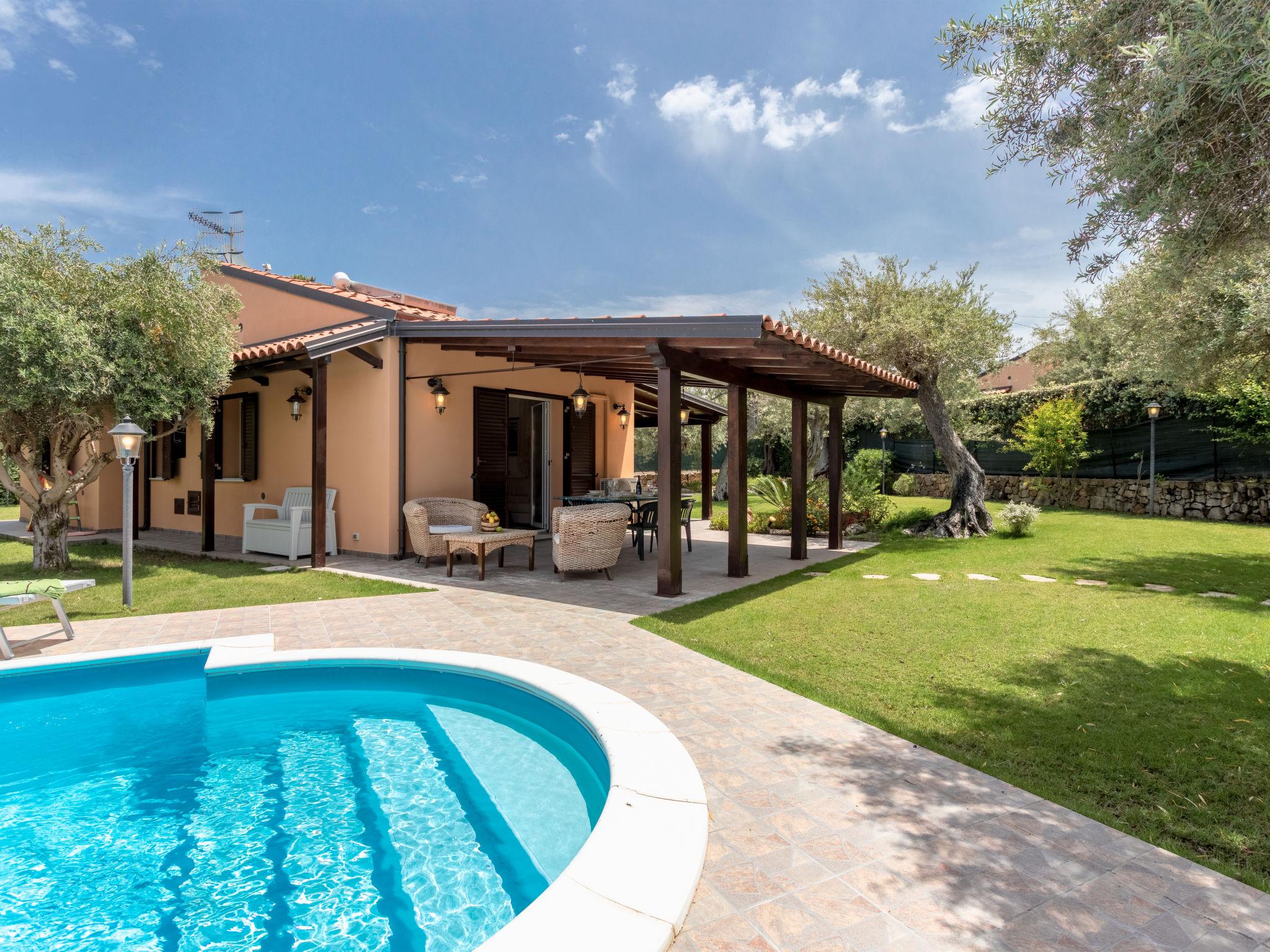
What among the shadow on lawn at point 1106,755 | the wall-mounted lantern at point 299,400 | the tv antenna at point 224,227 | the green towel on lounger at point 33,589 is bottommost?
the shadow on lawn at point 1106,755

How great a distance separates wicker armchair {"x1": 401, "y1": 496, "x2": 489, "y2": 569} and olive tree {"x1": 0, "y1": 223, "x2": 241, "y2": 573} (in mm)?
3112

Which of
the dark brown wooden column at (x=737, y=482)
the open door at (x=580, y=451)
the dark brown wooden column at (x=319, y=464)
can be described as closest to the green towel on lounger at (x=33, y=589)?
the dark brown wooden column at (x=319, y=464)

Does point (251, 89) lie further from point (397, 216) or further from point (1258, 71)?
point (1258, 71)

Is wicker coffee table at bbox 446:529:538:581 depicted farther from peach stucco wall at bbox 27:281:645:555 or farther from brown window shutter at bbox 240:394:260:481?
brown window shutter at bbox 240:394:260:481

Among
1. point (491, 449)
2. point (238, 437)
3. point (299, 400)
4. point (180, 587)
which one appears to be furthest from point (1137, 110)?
point (238, 437)

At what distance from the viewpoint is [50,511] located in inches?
335

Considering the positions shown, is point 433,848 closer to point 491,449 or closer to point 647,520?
point 647,520

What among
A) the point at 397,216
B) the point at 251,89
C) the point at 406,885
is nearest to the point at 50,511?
the point at 406,885

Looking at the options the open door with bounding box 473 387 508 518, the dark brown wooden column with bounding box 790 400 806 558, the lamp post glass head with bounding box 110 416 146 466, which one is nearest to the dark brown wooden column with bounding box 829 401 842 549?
the dark brown wooden column with bounding box 790 400 806 558

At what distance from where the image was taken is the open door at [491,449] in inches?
421

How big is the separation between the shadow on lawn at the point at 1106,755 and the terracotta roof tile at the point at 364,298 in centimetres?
825

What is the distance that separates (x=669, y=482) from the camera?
23.6 feet

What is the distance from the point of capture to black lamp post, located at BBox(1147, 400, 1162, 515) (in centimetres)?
1431

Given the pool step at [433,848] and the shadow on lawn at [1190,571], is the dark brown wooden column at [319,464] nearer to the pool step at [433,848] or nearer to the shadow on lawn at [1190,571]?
the pool step at [433,848]
